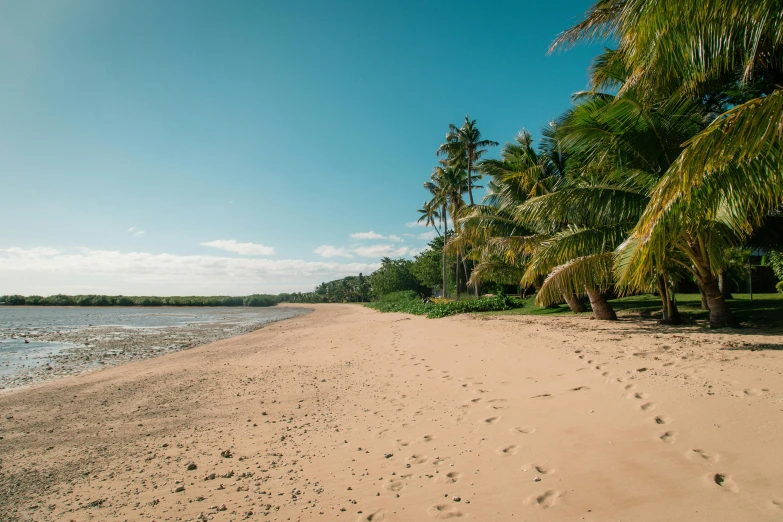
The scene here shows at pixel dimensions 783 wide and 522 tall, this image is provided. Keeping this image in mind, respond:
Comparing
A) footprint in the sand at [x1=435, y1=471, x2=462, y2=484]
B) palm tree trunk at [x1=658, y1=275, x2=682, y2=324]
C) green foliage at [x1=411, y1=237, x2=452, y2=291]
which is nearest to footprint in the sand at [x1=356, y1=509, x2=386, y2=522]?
footprint in the sand at [x1=435, y1=471, x2=462, y2=484]

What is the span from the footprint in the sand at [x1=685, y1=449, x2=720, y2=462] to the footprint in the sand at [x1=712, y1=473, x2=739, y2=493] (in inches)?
9.4

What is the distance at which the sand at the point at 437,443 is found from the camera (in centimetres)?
285

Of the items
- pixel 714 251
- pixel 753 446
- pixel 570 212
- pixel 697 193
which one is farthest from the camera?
pixel 570 212

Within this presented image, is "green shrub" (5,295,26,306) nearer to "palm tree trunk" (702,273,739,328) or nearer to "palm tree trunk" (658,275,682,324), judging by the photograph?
"palm tree trunk" (658,275,682,324)

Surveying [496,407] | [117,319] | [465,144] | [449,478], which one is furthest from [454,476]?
[117,319]

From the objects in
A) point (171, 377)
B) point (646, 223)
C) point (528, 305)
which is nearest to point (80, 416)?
point (171, 377)

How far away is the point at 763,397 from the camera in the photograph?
161 inches

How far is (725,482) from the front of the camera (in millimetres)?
2730

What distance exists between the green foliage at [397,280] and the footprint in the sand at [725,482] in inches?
2169

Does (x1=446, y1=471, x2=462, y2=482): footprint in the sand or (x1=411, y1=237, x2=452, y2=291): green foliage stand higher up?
(x1=411, y1=237, x2=452, y2=291): green foliage

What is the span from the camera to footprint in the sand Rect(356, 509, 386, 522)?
2.77 metres

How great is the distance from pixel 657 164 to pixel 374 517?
9846mm

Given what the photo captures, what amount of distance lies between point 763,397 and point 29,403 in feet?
35.5

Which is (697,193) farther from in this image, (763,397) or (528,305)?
(528,305)
